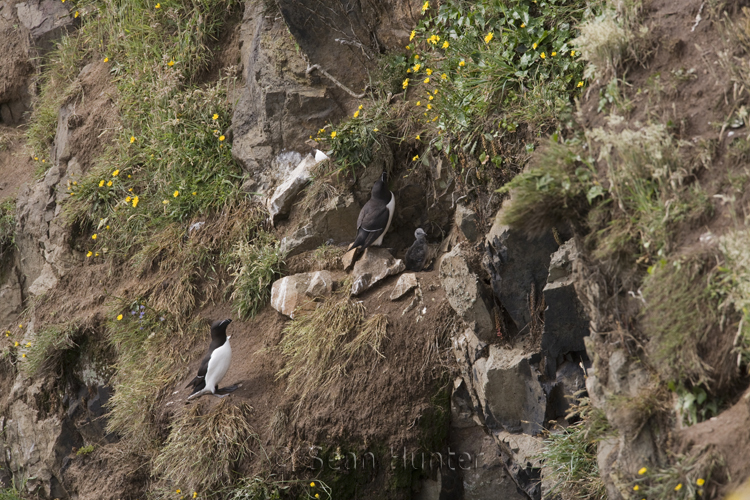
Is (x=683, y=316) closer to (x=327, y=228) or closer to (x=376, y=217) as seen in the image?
(x=376, y=217)

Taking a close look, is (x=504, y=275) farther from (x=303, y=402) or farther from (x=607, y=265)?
(x=303, y=402)

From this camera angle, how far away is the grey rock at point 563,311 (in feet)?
14.9

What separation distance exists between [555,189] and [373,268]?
289cm

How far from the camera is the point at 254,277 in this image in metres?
6.61

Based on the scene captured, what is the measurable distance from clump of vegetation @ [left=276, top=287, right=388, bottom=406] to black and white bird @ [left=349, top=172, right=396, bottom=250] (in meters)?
0.61

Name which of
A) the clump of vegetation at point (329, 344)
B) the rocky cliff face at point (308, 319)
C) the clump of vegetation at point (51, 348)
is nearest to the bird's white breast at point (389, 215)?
the rocky cliff face at point (308, 319)

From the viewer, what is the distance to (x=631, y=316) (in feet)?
11.3

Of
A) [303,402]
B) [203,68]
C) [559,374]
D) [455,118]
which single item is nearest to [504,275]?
[559,374]

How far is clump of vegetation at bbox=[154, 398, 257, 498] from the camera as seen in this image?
17.6ft

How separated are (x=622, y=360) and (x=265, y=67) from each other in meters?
5.26

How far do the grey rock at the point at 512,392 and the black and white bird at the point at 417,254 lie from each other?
141 cm

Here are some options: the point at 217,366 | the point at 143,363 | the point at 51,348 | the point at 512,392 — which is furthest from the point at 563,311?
the point at 51,348

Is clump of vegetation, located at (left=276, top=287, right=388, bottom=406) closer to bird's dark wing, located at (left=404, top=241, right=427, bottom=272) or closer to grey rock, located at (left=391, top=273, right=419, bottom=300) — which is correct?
grey rock, located at (left=391, top=273, right=419, bottom=300)

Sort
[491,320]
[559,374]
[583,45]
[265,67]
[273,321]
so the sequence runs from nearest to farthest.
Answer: [583,45] < [559,374] < [491,320] < [273,321] < [265,67]
